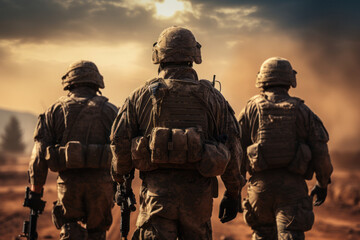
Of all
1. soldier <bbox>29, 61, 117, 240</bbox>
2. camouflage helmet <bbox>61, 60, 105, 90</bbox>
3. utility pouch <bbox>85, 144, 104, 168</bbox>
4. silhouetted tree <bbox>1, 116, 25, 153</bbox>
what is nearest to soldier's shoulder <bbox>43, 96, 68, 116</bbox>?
soldier <bbox>29, 61, 117, 240</bbox>

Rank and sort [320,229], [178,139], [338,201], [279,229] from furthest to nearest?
[338,201]
[320,229]
[279,229]
[178,139]

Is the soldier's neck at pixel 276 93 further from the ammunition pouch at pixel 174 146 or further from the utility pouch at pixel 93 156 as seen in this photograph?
the ammunition pouch at pixel 174 146

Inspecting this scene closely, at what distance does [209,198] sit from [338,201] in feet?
39.0

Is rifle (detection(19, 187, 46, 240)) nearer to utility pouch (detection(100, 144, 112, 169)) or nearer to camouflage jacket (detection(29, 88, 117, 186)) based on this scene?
camouflage jacket (detection(29, 88, 117, 186))

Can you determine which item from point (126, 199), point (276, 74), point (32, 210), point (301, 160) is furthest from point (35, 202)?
point (276, 74)

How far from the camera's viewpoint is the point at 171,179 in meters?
4.12

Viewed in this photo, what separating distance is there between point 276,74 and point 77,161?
2790 millimetres

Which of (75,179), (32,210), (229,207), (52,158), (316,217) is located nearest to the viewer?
(229,207)

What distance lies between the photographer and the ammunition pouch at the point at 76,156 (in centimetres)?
616

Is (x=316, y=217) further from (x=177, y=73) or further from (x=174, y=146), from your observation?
(x=174, y=146)

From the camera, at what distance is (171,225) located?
4043mm

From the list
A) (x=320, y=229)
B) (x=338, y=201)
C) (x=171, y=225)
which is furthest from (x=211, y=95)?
(x=338, y=201)

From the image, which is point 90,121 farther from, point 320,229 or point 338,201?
point 338,201

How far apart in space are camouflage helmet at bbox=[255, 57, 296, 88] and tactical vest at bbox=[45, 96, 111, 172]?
7.11ft
